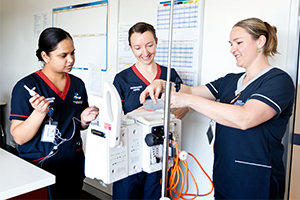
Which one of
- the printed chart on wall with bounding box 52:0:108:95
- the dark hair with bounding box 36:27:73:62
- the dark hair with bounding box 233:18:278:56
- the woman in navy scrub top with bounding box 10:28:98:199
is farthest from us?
the printed chart on wall with bounding box 52:0:108:95

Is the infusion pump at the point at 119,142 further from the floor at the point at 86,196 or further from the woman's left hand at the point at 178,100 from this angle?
the floor at the point at 86,196

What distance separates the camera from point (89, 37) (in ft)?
10.3

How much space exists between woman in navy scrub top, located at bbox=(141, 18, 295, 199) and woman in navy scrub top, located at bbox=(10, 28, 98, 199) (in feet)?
2.10

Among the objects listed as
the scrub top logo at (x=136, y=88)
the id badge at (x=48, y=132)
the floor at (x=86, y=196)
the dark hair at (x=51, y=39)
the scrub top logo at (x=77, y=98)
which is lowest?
the floor at (x=86, y=196)

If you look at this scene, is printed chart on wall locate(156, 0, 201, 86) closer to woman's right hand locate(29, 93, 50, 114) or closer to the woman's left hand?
the woman's left hand

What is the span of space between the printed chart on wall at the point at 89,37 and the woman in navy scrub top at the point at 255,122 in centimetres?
170

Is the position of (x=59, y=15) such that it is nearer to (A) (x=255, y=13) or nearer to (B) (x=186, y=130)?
(B) (x=186, y=130)

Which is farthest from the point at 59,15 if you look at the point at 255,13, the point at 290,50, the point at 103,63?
the point at 290,50

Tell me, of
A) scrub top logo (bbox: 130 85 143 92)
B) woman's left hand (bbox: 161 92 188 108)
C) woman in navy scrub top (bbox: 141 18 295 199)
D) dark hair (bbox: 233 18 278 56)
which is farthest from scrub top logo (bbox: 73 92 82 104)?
dark hair (bbox: 233 18 278 56)

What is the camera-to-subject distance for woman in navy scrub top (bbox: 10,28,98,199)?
1652 mm

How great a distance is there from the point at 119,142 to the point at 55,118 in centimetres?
78

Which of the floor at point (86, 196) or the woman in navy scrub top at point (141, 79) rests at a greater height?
the woman in navy scrub top at point (141, 79)

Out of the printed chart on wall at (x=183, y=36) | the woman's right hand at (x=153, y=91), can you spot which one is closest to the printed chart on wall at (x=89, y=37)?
the printed chart on wall at (x=183, y=36)

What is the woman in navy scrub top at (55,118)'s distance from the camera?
1652 mm
